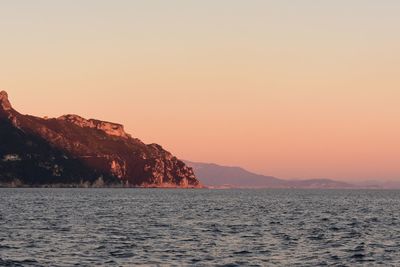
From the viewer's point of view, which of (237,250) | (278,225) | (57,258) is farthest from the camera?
(278,225)

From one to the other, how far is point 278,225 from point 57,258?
5207 centimetres

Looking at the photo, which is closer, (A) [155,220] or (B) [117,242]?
(B) [117,242]

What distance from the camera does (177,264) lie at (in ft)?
203

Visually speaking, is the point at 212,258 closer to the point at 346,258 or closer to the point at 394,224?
the point at 346,258

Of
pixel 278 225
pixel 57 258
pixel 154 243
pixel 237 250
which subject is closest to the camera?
pixel 57 258

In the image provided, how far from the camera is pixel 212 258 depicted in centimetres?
6612

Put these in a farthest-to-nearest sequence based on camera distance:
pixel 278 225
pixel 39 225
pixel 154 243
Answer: pixel 278 225, pixel 39 225, pixel 154 243

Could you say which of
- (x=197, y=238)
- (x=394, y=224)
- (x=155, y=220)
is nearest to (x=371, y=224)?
(x=394, y=224)

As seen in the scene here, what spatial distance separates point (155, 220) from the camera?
4692 inches

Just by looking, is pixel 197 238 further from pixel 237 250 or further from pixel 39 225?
pixel 39 225

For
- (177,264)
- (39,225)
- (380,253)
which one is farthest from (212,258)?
(39,225)

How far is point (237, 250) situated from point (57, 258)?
18.7m

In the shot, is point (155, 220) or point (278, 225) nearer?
point (278, 225)

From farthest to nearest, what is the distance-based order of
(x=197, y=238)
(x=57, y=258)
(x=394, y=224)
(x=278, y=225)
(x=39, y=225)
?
(x=394, y=224), (x=278, y=225), (x=39, y=225), (x=197, y=238), (x=57, y=258)
